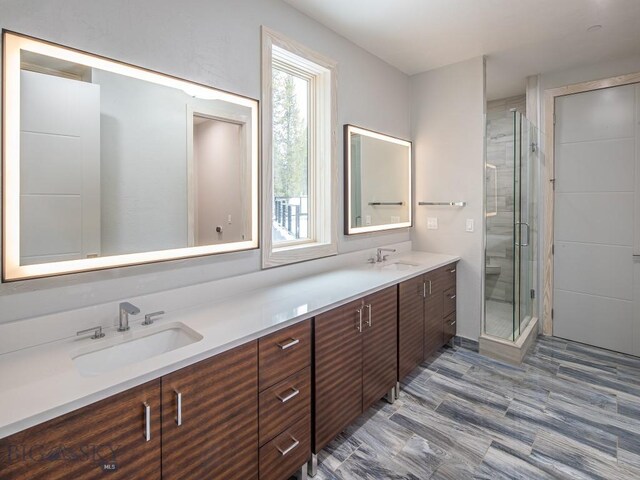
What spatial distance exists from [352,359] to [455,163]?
86.6 inches

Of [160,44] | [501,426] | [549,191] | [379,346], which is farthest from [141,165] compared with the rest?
[549,191]

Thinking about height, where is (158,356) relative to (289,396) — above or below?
above

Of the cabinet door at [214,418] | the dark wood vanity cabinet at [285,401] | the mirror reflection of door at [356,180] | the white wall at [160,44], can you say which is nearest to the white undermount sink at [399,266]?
the mirror reflection of door at [356,180]

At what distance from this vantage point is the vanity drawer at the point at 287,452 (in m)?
1.47

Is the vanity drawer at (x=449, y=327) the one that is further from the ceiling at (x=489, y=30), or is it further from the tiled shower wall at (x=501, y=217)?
the ceiling at (x=489, y=30)

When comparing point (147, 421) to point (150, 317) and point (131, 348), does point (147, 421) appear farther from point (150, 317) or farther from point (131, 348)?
point (150, 317)

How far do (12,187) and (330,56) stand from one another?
2141 millimetres

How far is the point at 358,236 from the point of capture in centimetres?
295

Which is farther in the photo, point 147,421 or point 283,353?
point 283,353

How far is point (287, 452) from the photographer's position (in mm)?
1564

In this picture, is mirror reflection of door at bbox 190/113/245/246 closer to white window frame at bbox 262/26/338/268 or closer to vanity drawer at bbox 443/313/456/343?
white window frame at bbox 262/26/338/268

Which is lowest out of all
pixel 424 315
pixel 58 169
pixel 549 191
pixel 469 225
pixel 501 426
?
pixel 501 426

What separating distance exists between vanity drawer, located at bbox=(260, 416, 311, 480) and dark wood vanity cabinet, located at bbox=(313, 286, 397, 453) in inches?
3.1

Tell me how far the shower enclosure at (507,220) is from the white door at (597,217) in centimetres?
48
